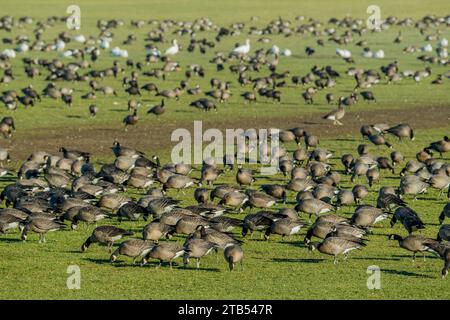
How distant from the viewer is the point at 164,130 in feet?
149

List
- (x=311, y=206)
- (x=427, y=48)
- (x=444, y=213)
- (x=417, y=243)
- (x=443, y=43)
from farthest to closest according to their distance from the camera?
(x=443, y=43)
(x=427, y=48)
(x=311, y=206)
(x=444, y=213)
(x=417, y=243)

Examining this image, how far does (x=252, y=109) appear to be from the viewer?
169 feet

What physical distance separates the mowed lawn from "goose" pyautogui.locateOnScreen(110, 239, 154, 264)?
0.35 m

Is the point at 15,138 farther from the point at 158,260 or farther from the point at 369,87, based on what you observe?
the point at 369,87

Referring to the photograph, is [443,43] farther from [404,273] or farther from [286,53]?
[404,273]

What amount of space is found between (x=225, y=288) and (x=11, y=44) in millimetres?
62799

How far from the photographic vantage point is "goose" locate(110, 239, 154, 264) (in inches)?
925

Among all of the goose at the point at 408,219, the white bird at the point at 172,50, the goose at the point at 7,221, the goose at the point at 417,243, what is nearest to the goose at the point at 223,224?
the goose at the point at 408,219

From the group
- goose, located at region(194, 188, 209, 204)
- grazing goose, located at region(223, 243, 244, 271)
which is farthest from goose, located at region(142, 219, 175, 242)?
goose, located at region(194, 188, 209, 204)

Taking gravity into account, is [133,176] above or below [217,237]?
above

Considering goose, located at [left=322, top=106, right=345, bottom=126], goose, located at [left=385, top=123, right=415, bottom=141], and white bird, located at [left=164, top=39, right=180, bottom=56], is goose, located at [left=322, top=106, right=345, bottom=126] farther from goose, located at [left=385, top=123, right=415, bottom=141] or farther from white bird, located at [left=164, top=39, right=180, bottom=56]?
white bird, located at [left=164, top=39, right=180, bottom=56]

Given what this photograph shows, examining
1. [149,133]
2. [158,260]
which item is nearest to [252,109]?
[149,133]

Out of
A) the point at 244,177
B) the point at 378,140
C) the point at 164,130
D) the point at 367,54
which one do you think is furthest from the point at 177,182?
the point at 367,54

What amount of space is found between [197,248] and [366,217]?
5.62m
